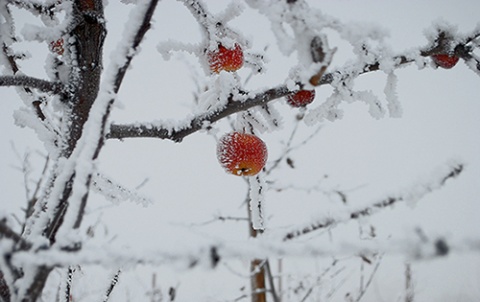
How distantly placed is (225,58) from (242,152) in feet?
1.46

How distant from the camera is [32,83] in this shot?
3.37ft

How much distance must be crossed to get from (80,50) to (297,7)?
0.85 meters

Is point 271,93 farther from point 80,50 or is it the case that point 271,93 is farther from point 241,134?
point 80,50

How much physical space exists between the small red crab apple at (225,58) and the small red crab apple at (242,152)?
32 centimetres

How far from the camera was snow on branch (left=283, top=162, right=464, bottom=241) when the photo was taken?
54 cm

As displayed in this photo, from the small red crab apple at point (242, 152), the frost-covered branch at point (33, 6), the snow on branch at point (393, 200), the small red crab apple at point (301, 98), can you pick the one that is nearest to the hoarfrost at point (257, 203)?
the small red crab apple at point (242, 152)

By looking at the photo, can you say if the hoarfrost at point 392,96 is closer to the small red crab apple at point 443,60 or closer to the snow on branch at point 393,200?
the small red crab apple at point 443,60

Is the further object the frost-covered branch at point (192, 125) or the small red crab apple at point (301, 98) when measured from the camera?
the small red crab apple at point (301, 98)

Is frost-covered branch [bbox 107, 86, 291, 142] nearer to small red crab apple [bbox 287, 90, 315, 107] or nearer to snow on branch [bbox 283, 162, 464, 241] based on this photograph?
small red crab apple [bbox 287, 90, 315, 107]

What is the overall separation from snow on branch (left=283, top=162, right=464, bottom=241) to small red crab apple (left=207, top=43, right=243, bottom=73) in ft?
3.83

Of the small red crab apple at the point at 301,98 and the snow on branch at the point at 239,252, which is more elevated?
the small red crab apple at the point at 301,98

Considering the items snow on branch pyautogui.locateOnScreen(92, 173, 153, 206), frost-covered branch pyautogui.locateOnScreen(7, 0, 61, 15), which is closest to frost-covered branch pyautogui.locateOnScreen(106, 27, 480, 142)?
snow on branch pyautogui.locateOnScreen(92, 173, 153, 206)

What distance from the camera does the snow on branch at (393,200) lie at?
0.54 metres

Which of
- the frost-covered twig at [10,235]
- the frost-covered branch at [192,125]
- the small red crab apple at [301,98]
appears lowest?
the frost-covered twig at [10,235]
